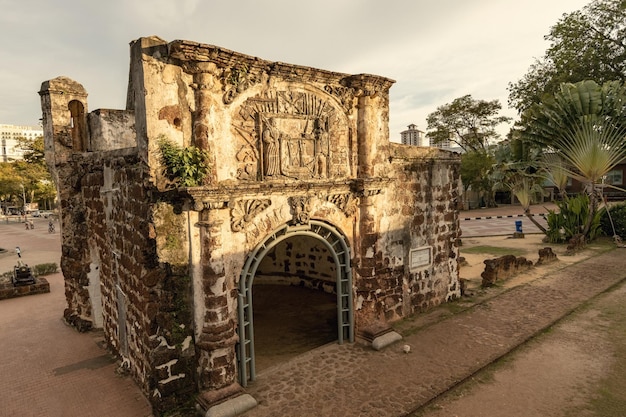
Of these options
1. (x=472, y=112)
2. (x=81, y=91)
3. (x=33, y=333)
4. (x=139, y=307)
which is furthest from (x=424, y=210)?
(x=472, y=112)

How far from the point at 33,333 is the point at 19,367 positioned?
204 cm

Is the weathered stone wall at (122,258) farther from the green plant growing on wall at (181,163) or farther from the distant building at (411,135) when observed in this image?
the distant building at (411,135)

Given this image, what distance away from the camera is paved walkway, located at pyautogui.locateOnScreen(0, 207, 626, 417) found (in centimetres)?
599

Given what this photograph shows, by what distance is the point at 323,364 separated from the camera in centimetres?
708

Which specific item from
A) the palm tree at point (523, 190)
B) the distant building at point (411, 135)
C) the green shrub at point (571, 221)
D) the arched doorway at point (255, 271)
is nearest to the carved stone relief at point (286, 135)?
the arched doorway at point (255, 271)

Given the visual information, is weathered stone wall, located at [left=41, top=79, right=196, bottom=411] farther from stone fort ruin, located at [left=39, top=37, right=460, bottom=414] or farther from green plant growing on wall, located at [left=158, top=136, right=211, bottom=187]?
green plant growing on wall, located at [left=158, top=136, right=211, bottom=187]

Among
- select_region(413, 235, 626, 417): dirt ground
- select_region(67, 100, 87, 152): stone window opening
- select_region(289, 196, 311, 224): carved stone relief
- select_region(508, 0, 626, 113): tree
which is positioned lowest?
select_region(413, 235, 626, 417): dirt ground

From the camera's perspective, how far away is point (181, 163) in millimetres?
5641

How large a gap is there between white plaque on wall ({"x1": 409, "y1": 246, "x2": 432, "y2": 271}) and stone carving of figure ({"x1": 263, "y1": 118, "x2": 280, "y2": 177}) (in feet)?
14.2

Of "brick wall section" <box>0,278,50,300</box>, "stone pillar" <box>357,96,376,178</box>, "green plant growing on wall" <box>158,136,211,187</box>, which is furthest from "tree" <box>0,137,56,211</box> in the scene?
"stone pillar" <box>357,96,376,178</box>

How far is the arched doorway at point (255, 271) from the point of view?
20.8 feet

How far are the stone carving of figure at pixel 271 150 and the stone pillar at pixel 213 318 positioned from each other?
1.16 m

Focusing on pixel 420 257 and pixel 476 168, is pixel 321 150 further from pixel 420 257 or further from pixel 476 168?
pixel 476 168

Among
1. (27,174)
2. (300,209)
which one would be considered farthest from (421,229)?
(27,174)
